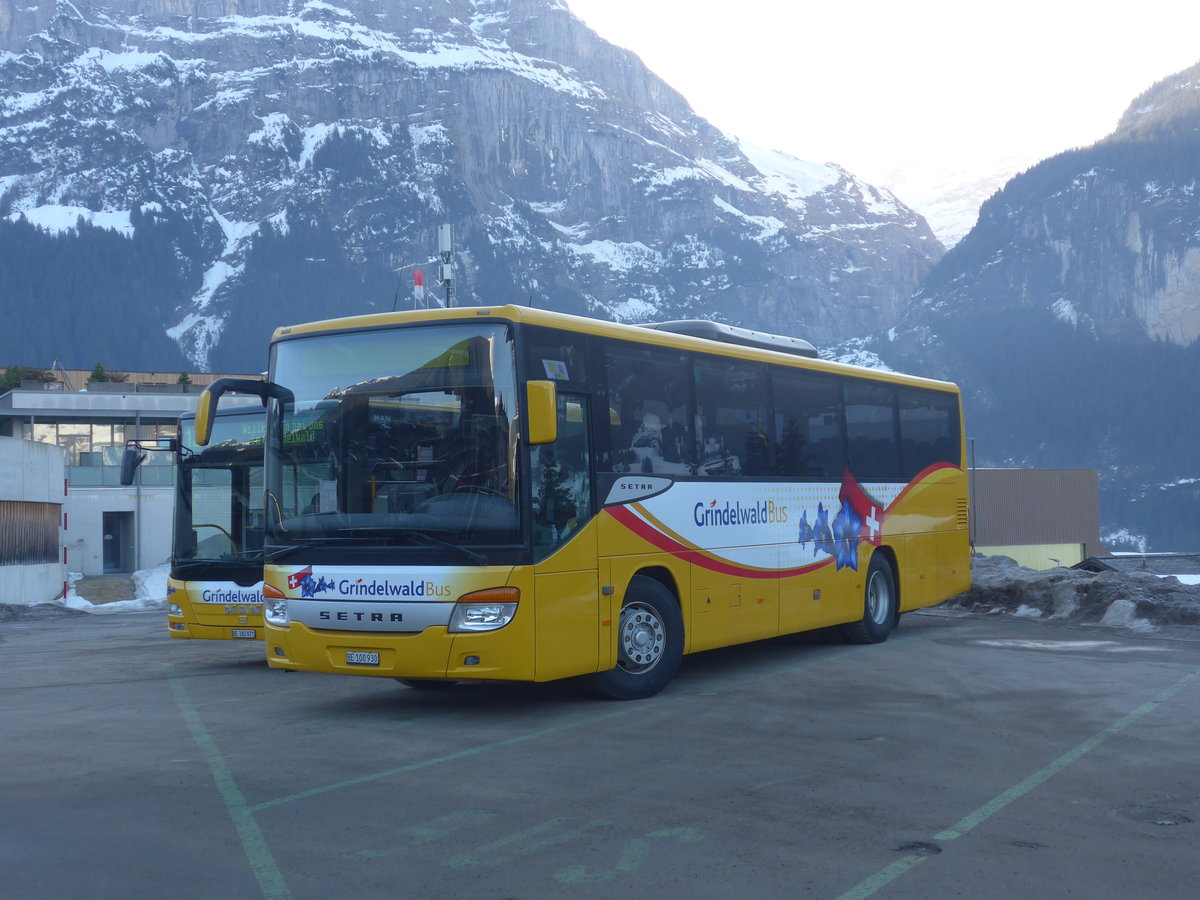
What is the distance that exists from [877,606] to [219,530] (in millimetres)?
7114

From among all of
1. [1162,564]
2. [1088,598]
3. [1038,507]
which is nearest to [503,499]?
[1088,598]

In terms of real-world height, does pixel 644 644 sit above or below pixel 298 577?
below

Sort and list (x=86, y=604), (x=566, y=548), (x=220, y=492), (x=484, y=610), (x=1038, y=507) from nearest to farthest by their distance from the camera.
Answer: (x=484, y=610) → (x=566, y=548) → (x=220, y=492) → (x=86, y=604) → (x=1038, y=507)

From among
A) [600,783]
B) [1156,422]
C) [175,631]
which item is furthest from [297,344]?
[1156,422]

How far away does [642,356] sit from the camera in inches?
406

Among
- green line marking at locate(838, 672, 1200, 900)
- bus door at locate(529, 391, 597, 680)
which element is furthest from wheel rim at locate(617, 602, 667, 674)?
green line marking at locate(838, 672, 1200, 900)

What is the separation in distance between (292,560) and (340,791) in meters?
2.76

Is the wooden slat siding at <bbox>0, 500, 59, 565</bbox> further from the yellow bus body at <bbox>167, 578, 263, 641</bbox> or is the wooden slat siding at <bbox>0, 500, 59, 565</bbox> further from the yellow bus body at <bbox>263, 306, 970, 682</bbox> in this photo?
the yellow bus body at <bbox>263, 306, 970, 682</bbox>

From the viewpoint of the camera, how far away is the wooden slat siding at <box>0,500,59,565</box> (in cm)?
2811

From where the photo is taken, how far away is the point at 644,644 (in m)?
10.1

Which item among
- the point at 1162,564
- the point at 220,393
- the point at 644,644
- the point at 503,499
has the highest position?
the point at 220,393

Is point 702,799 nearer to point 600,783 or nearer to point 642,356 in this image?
point 600,783

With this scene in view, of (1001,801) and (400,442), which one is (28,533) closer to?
(400,442)

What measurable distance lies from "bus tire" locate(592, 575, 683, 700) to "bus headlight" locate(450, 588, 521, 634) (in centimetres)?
126
